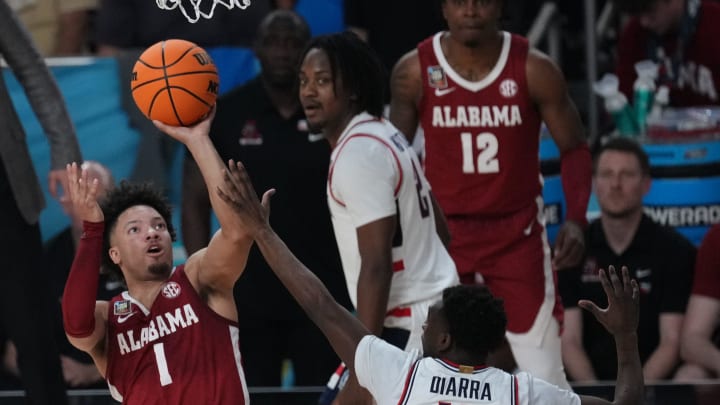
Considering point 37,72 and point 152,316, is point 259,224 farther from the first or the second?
point 37,72

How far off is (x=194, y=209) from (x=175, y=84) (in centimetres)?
232

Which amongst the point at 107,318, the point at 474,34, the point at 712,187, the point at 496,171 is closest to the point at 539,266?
the point at 496,171

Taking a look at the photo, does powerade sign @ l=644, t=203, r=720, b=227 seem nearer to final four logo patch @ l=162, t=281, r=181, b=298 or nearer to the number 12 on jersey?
the number 12 on jersey

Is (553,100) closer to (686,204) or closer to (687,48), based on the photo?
(686,204)

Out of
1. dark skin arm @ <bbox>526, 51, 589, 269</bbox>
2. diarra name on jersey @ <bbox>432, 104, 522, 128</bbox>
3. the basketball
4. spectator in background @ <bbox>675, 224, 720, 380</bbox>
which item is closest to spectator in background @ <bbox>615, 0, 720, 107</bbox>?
spectator in background @ <bbox>675, 224, 720, 380</bbox>

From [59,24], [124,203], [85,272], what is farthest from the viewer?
[59,24]

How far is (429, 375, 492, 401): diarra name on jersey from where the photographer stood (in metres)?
4.56

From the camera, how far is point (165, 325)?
498 cm

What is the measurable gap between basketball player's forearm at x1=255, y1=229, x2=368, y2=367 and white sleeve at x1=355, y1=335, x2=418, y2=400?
32 mm

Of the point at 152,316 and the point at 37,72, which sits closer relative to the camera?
the point at 152,316

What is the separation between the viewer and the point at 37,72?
5.89 meters

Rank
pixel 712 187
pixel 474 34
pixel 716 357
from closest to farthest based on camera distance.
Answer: pixel 474 34, pixel 716 357, pixel 712 187

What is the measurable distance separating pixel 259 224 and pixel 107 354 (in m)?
0.90

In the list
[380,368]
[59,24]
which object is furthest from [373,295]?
[59,24]
